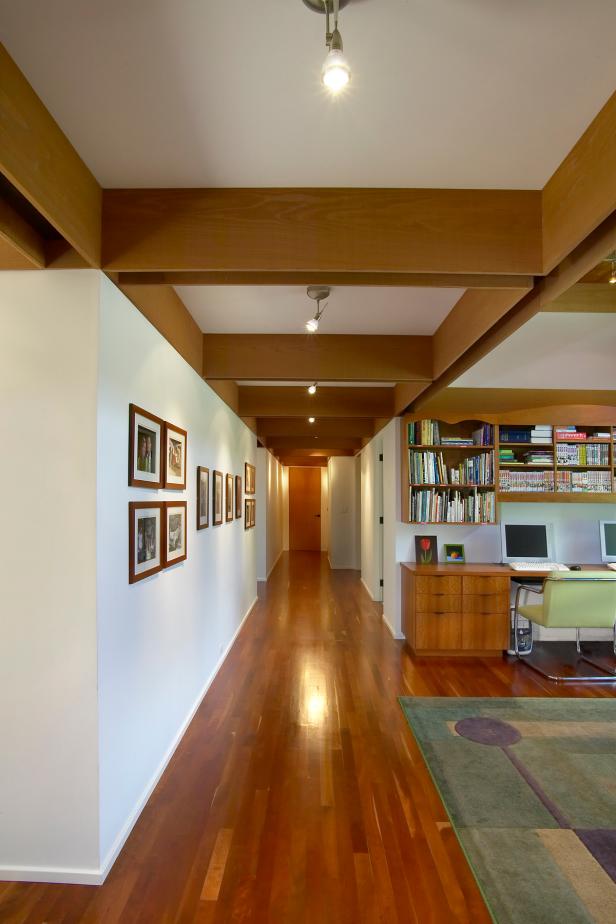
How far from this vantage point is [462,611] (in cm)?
515

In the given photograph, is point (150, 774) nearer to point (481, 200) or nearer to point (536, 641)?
point (481, 200)

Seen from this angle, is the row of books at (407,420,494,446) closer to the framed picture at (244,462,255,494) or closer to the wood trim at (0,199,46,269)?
the framed picture at (244,462,255,494)

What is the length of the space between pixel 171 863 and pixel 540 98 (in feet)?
9.99

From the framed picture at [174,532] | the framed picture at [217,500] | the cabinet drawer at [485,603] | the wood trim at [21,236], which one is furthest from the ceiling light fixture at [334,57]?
the cabinet drawer at [485,603]

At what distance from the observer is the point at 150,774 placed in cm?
278

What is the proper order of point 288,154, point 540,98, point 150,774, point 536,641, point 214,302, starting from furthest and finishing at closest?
point 536,641 < point 214,302 < point 150,774 < point 288,154 < point 540,98

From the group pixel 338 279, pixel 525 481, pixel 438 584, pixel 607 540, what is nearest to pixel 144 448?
pixel 338 279

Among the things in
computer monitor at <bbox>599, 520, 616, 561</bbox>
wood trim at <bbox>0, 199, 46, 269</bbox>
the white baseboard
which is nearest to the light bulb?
wood trim at <bbox>0, 199, 46, 269</bbox>

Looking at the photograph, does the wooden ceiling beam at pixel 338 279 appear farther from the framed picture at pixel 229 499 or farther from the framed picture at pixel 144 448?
the framed picture at pixel 229 499

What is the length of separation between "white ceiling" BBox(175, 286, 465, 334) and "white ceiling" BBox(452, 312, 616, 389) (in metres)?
1.35

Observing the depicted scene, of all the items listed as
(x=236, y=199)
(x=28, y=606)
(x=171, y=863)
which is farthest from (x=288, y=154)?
(x=171, y=863)

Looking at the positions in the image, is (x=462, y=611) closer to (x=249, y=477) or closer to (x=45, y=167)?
(x=249, y=477)

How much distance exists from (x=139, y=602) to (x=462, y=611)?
135 inches

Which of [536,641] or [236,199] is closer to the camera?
[236,199]
